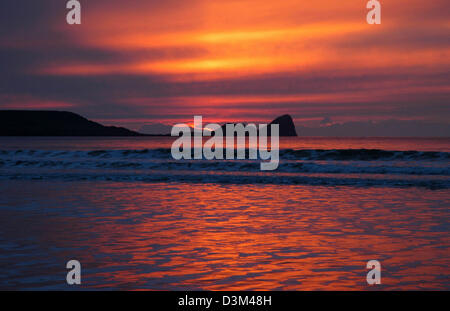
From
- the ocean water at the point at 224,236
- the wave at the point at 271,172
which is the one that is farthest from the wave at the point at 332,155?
the ocean water at the point at 224,236

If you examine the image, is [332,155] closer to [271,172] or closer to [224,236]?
[271,172]

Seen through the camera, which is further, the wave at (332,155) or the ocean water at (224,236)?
the wave at (332,155)

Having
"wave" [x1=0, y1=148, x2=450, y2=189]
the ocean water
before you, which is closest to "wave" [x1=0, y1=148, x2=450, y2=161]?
"wave" [x1=0, y1=148, x2=450, y2=189]

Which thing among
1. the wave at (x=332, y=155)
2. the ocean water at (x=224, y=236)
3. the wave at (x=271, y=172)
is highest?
the wave at (x=332, y=155)

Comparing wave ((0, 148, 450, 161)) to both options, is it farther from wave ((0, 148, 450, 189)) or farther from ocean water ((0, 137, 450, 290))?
ocean water ((0, 137, 450, 290))

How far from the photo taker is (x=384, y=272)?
24.8ft

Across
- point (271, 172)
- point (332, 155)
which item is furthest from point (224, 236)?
point (332, 155)

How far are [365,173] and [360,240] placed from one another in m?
20.8

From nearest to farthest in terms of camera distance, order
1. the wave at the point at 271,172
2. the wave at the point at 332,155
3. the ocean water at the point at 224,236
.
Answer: the ocean water at the point at 224,236 → the wave at the point at 271,172 → the wave at the point at 332,155

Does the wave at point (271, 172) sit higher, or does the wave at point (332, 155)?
the wave at point (332, 155)

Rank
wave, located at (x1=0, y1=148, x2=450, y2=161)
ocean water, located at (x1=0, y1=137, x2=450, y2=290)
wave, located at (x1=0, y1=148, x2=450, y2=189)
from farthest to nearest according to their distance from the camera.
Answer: wave, located at (x1=0, y1=148, x2=450, y2=161)
wave, located at (x1=0, y1=148, x2=450, y2=189)
ocean water, located at (x1=0, y1=137, x2=450, y2=290)

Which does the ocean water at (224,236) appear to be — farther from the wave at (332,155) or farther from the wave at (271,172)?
the wave at (332,155)

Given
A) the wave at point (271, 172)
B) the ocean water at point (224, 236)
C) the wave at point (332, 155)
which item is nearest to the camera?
the ocean water at point (224, 236)
